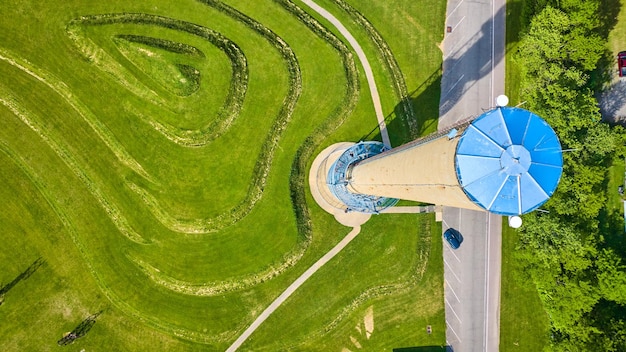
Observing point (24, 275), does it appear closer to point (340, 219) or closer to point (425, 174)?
point (340, 219)

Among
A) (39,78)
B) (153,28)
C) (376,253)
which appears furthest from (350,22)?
(39,78)

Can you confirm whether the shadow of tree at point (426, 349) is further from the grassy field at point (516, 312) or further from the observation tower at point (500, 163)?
the observation tower at point (500, 163)

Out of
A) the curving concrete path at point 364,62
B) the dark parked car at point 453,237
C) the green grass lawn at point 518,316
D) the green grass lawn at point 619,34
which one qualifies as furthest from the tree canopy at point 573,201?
the curving concrete path at point 364,62

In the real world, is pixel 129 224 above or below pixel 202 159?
below

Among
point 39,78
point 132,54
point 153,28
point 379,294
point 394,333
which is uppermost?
point 153,28

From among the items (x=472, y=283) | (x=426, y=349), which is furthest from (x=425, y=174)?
(x=426, y=349)

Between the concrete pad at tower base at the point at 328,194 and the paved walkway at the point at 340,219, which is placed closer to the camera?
the concrete pad at tower base at the point at 328,194

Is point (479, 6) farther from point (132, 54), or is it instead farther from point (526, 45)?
point (132, 54)
